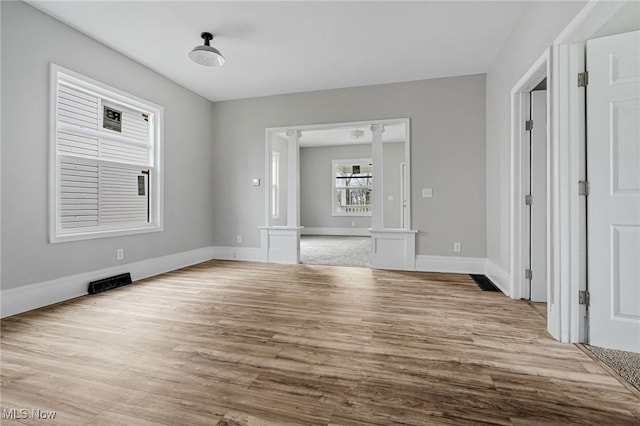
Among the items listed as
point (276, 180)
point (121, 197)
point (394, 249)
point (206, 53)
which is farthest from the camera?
point (276, 180)

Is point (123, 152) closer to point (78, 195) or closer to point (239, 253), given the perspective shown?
point (78, 195)

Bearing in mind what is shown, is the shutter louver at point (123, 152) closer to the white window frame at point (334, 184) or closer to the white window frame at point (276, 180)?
the white window frame at point (276, 180)

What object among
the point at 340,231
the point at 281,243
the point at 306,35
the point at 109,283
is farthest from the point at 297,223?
the point at 340,231

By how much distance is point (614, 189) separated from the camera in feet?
6.09

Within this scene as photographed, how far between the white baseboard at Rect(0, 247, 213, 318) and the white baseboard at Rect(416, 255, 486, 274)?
12.1ft

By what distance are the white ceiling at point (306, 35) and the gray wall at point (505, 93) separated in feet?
0.75

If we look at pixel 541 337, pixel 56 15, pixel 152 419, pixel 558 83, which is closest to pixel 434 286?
pixel 541 337

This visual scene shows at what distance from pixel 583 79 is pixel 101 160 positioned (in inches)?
180

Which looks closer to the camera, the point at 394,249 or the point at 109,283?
the point at 109,283

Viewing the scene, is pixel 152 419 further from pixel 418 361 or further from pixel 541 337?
pixel 541 337

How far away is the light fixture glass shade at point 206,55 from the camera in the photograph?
3.10m

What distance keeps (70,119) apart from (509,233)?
15.9 feet

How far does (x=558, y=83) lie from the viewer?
6.69 ft

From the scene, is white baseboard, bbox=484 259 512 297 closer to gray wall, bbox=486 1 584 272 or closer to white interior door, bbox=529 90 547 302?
gray wall, bbox=486 1 584 272
